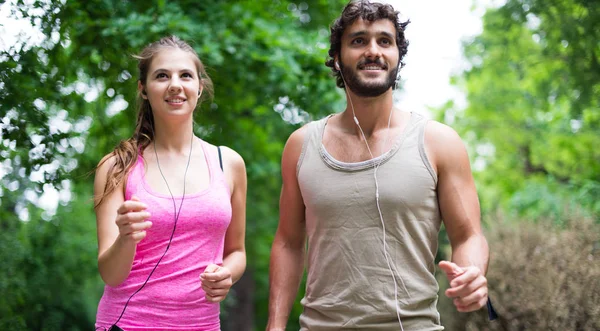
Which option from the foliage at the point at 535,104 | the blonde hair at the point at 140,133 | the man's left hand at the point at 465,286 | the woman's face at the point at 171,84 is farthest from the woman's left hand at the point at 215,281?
the foliage at the point at 535,104

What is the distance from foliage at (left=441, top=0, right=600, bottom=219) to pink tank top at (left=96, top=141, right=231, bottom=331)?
303cm

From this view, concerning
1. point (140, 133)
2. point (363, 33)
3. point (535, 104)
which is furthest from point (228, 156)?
point (535, 104)

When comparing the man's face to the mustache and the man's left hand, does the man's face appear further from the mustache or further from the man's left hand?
the man's left hand

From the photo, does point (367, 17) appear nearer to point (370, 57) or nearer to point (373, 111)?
point (370, 57)

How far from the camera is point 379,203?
2746 mm

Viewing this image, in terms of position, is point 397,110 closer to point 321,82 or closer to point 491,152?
point 321,82

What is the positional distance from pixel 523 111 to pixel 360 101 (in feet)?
42.9

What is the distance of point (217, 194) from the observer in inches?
113

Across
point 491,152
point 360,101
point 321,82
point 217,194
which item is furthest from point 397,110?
point 491,152

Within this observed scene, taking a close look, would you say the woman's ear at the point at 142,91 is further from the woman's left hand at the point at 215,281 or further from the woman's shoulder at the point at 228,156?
the woman's left hand at the point at 215,281

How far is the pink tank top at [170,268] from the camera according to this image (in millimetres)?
2672

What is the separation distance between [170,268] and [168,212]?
24cm

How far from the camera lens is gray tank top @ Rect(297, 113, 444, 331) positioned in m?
2.72

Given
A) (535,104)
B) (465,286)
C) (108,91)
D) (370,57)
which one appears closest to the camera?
(465,286)
